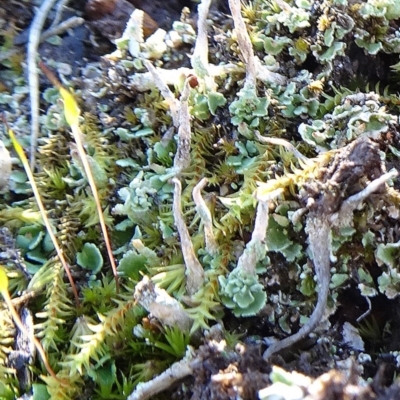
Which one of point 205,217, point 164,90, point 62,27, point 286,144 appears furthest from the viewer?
point 62,27

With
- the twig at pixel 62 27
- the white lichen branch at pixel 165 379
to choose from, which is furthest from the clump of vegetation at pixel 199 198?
the twig at pixel 62 27

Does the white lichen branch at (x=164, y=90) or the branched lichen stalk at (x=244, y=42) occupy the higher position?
the branched lichen stalk at (x=244, y=42)

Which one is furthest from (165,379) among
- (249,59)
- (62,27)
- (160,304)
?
(62,27)

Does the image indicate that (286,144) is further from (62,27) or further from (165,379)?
(62,27)

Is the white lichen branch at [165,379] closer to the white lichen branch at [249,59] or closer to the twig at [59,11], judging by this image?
the white lichen branch at [249,59]

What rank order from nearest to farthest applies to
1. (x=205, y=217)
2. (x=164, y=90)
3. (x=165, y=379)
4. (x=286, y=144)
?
(x=165, y=379) < (x=205, y=217) < (x=286, y=144) < (x=164, y=90)

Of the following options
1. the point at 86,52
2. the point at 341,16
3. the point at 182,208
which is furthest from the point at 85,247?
the point at 341,16

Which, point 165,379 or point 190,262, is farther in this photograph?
point 190,262
